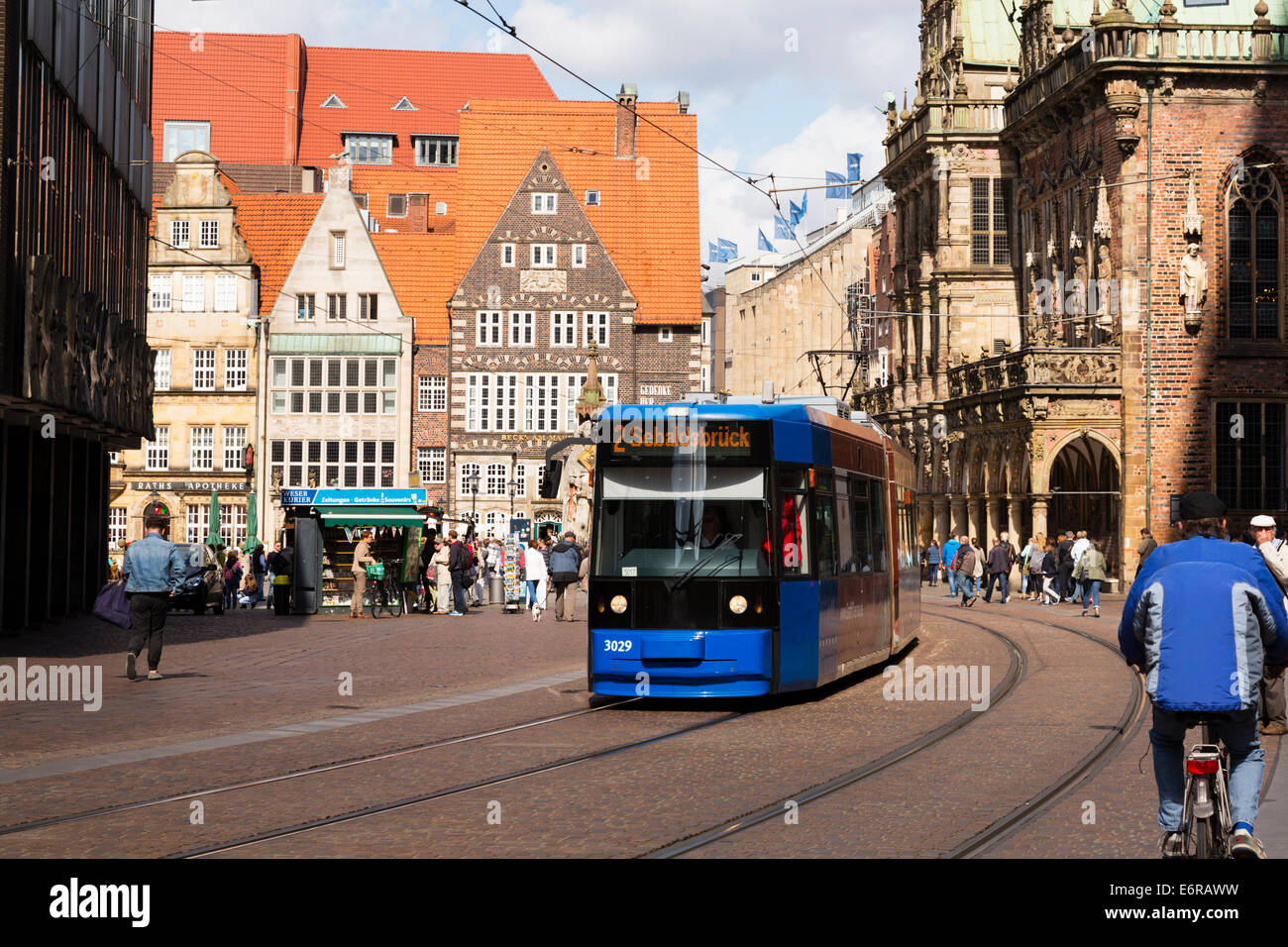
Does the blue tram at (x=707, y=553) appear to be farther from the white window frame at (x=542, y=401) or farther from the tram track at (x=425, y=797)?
the white window frame at (x=542, y=401)

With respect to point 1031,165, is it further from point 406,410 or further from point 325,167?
point 325,167

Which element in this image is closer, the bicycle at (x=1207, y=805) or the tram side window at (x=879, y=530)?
the bicycle at (x=1207, y=805)

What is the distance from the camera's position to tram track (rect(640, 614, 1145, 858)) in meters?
9.50

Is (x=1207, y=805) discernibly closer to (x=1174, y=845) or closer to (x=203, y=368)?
(x=1174, y=845)

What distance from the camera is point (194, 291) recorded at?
242ft

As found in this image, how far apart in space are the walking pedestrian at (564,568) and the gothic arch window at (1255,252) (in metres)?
22.5

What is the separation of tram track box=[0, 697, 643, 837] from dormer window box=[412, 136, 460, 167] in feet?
264

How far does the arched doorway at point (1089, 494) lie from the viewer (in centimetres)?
4988

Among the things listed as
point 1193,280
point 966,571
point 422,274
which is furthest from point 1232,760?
point 422,274

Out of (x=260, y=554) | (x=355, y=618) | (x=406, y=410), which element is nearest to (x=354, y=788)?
(x=355, y=618)

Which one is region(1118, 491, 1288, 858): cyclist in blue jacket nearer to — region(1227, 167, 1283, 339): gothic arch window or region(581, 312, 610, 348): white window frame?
region(1227, 167, 1283, 339): gothic arch window

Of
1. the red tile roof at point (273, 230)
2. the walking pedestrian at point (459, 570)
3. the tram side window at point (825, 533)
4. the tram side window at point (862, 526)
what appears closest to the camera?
the tram side window at point (825, 533)

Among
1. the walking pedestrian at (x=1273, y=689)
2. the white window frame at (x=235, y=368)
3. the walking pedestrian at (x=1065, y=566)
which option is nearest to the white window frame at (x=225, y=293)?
the white window frame at (x=235, y=368)
